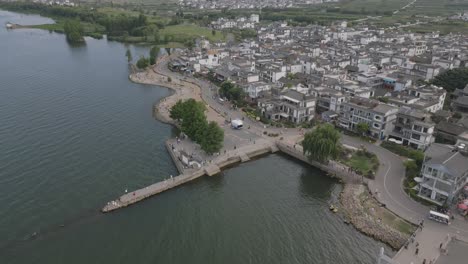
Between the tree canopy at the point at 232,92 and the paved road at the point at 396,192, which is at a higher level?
the tree canopy at the point at 232,92

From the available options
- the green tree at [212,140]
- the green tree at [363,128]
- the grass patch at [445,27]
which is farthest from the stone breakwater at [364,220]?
the grass patch at [445,27]

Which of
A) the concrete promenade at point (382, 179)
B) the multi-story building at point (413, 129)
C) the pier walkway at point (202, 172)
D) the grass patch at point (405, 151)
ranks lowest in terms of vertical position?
the pier walkway at point (202, 172)

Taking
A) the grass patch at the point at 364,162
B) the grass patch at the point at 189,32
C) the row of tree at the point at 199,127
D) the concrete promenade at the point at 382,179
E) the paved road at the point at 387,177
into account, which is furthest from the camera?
Answer: the grass patch at the point at 189,32

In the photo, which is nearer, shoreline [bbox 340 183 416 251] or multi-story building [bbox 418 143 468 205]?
shoreline [bbox 340 183 416 251]

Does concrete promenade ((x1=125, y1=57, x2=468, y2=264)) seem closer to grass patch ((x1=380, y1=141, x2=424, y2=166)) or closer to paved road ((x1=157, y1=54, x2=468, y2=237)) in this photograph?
paved road ((x1=157, y1=54, x2=468, y2=237))

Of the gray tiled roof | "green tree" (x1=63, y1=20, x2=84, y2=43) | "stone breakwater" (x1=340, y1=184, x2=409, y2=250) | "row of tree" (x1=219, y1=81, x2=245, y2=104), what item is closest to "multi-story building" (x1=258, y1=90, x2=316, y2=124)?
"row of tree" (x1=219, y1=81, x2=245, y2=104)

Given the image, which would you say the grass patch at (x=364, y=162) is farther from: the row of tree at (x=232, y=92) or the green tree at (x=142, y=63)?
the green tree at (x=142, y=63)

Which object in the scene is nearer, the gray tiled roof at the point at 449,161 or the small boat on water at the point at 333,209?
the gray tiled roof at the point at 449,161
